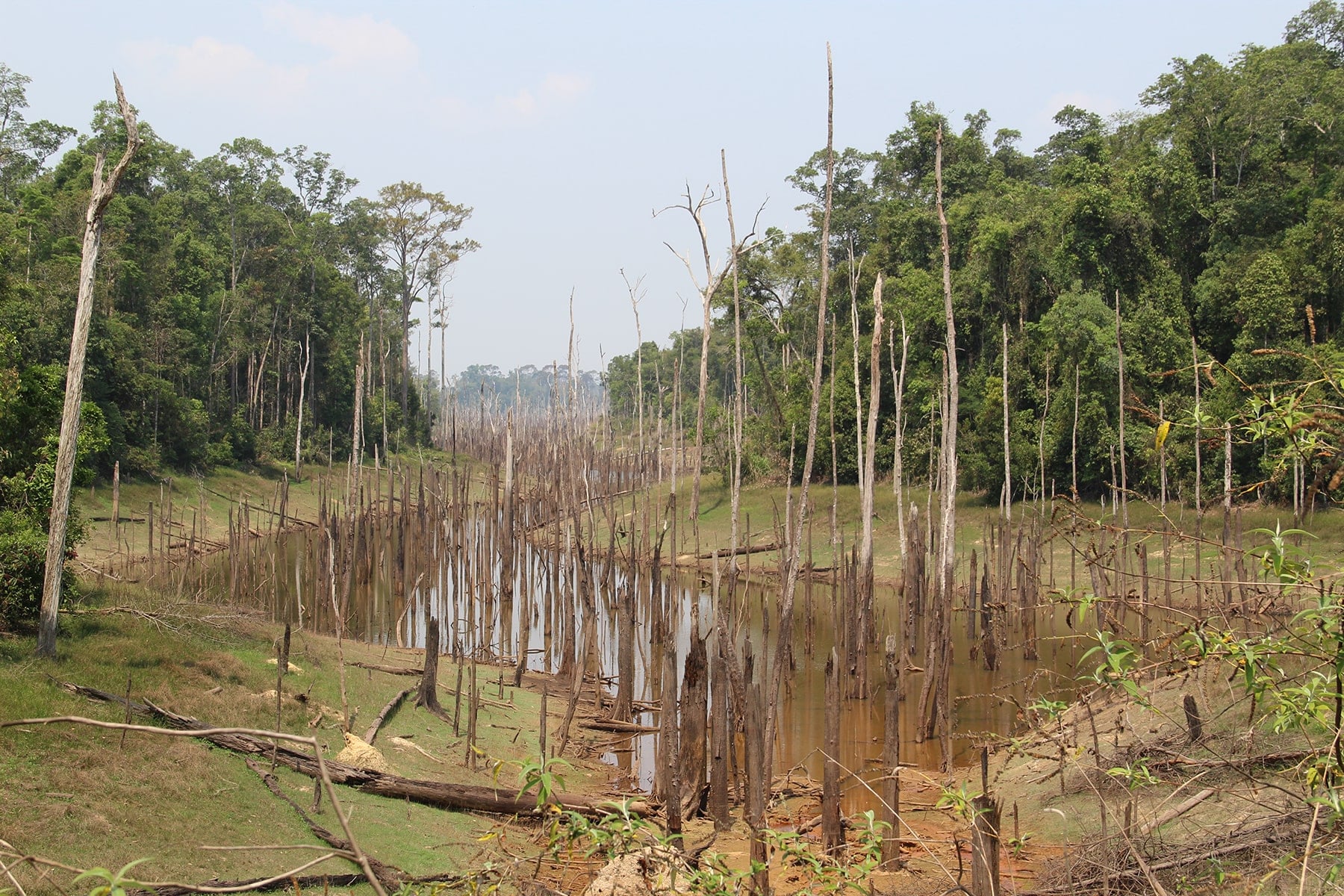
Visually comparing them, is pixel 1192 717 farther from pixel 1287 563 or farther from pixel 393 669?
pixel 393 669

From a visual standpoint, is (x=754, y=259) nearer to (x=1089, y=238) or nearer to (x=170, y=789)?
Result: (x=1089, y=238)

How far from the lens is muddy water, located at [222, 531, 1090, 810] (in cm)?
1308

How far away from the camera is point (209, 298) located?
38.5m

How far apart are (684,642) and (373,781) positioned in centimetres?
1127

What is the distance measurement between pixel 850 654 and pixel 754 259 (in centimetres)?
2395

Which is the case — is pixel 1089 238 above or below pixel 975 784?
above

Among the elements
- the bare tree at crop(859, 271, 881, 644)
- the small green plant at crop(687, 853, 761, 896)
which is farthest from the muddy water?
the small green plant at crop(687, 853, 761, 896)

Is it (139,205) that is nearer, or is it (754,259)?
(139,205)

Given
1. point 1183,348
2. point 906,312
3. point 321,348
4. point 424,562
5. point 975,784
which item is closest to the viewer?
point 975,784

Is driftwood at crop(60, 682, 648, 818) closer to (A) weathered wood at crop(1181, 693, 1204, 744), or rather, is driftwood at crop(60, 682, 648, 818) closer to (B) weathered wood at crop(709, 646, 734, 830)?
(B) weathered wood at crop(709, 646, 734, 830)

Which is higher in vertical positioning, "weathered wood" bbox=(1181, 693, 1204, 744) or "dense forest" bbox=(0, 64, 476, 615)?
"dense forest" bbox=(0, 64, 476, 615)

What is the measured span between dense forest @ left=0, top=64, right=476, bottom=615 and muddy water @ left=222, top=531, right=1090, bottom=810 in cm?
632

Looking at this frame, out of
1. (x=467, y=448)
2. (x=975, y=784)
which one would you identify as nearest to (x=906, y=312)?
(x=975, y=784)

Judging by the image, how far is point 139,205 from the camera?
33.0 metres
